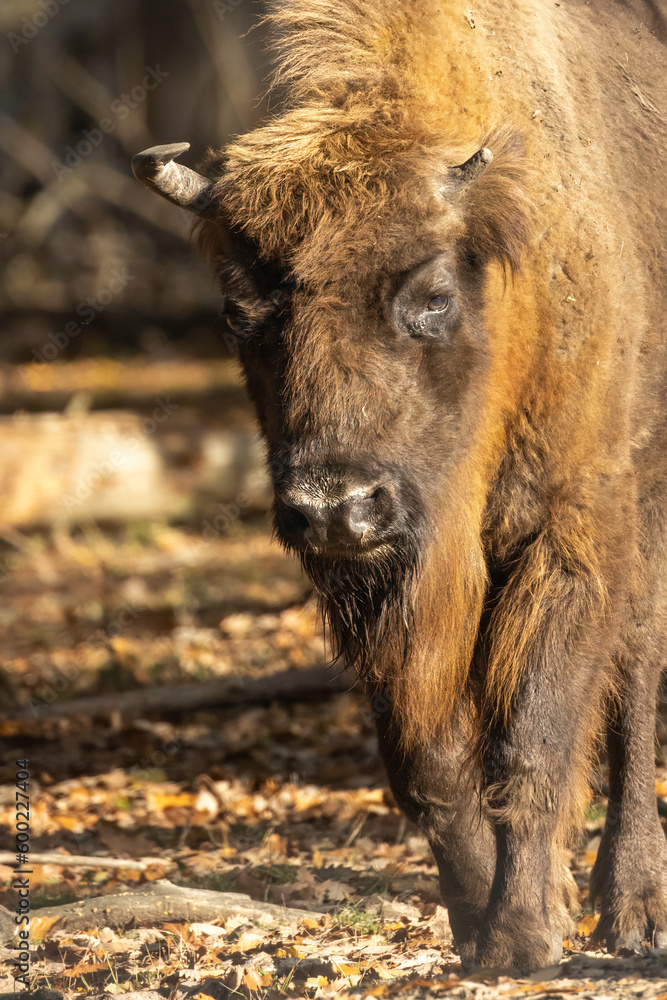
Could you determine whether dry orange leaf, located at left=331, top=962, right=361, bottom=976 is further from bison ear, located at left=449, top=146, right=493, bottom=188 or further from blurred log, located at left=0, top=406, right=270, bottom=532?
blurred log, located at left=0, top=406, right=270, bottom=532

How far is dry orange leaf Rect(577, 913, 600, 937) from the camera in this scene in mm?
4477

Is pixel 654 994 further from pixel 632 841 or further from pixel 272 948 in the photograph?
pixel 272 948

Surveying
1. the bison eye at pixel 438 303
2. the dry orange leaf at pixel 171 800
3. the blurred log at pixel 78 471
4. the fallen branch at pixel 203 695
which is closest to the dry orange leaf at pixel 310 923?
the dry orange leaf at pixel 171 800

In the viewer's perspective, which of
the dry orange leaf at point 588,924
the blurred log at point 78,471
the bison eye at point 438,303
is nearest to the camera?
the bison eye at point 438,303

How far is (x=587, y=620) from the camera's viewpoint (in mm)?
4062

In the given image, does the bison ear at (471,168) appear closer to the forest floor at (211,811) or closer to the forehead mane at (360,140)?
the forehead mane at (360,140)

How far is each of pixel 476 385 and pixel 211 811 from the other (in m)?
3.45

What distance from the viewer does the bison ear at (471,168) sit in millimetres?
3658

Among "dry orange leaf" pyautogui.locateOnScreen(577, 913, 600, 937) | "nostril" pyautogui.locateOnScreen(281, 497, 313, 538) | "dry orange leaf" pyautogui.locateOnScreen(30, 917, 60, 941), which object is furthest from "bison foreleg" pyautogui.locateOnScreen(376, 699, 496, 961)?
"dry orange leaf" pyautogui.locateOnScreen(30, 917, 60, 941)

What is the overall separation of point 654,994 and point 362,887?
73.4 inches

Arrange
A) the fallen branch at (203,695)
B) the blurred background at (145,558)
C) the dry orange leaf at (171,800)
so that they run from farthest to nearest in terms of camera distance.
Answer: the fallen branch at (203,695) < the dry orange leaf at (171,800) < the blurred background at (145,558)

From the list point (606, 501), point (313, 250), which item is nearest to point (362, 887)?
point (606, 501)

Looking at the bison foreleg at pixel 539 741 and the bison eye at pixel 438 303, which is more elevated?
the bison eye at pixel 438 303

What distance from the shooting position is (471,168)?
371cm
